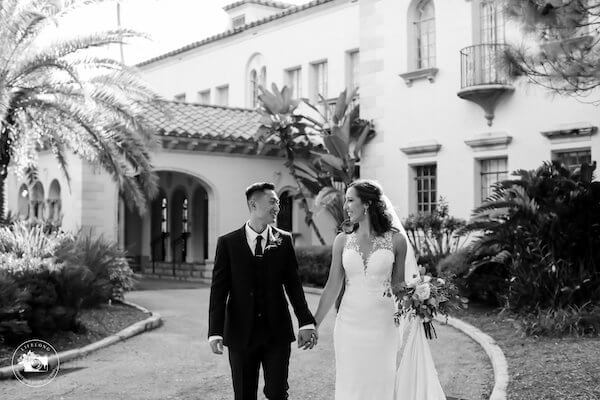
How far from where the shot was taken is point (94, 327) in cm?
1232

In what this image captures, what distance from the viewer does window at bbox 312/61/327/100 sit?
84.3 feet

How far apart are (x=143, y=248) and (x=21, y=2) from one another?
13633 mm

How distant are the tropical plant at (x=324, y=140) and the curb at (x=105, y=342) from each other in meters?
6.93

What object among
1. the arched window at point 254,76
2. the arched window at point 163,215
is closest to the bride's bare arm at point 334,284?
the arched window at point 163,215

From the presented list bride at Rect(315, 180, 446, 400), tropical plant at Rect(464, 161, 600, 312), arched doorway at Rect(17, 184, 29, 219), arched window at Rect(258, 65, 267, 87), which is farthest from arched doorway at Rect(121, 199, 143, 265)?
bride at Rect(315, 180, 446, 400)

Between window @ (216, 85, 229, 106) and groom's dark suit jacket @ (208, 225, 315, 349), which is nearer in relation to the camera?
groom's dark suit jacket @ (208, 225, 315, 349)

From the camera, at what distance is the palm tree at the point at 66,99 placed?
14789 mm

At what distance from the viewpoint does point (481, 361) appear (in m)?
9.73

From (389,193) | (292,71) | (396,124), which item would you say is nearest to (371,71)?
(396,124)

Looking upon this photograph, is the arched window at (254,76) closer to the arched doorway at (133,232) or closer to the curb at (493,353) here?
the arched doorway at (133,232)

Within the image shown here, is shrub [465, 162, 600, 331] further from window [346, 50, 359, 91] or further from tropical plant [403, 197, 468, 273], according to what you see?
window [346, 50, 359, 91]

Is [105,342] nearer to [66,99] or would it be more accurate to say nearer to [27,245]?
[27,245]

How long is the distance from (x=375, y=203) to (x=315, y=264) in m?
13.5

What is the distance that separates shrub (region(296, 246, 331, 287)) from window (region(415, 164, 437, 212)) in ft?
9.17
